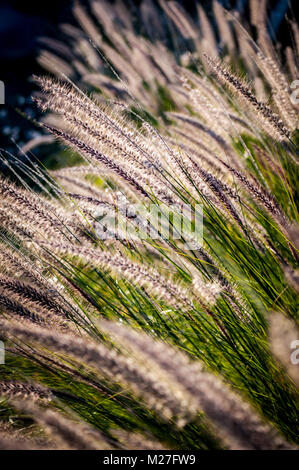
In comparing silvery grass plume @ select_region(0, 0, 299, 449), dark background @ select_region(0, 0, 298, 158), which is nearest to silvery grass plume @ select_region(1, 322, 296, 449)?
silvery grass plume @ select_region(0, 0, 299, 449)

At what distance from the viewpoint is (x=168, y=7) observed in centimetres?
287

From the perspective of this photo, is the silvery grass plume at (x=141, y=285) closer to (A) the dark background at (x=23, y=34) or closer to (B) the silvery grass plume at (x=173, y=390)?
(B) the silvery grass plume at (x=173, y=390)

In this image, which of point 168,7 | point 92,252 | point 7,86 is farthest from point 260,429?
point 7,86

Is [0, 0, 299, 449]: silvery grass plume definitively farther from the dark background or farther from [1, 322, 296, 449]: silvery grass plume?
the dark background

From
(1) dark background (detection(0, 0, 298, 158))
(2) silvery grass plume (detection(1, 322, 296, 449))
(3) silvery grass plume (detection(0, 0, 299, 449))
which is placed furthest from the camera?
(1) dark background (detection(0, 0, 298, 158))

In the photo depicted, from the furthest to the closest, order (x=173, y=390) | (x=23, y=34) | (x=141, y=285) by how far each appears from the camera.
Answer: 1. (x=23, y=34)
2. (x=141, y=285)
3. (x=173, y=390)

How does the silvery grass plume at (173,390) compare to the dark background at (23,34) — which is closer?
the silvery grass plume at (173,390)

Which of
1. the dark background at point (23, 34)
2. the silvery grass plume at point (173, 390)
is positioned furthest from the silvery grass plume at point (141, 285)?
the dark background at point (23, 34)

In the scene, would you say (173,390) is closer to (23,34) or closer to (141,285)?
(141,285)

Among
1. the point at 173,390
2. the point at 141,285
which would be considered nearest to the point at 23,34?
the point at 141,285

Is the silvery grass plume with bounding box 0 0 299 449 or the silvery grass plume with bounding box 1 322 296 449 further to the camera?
the silvery grass plume with bounding box 0 0 299 449

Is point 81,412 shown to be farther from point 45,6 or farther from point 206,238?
point 45,6

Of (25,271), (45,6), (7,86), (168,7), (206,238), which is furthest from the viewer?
(45,6)
